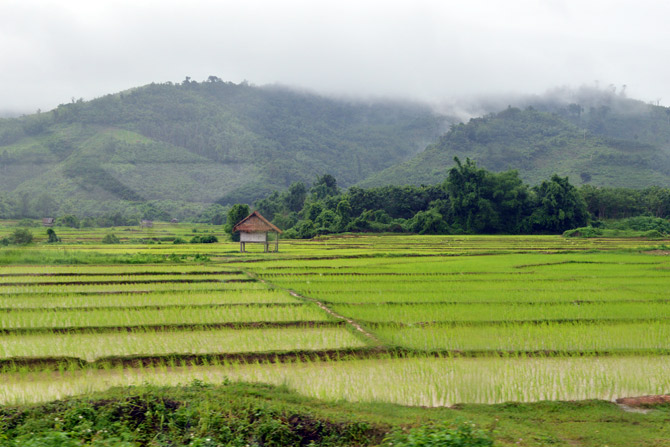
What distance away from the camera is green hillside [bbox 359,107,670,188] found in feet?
260

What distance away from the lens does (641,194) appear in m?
52.2

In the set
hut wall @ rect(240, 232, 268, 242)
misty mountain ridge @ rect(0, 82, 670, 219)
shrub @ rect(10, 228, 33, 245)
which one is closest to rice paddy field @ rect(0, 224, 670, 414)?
hut wall @ rect(240, 232, 268, 242)

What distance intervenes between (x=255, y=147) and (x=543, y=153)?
54.9 metres

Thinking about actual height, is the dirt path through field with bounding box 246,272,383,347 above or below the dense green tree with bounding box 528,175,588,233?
below

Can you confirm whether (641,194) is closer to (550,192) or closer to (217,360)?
(550,192)

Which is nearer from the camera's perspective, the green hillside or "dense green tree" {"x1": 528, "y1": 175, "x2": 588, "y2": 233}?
"dense green tree" {"x1": 528, "y1": 175, "x2": 588, "y2": 233}

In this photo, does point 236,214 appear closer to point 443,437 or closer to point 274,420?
point 274,420

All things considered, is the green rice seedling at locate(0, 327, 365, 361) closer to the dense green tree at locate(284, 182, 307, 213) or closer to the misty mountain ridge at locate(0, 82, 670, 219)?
the dense green tree at locate(284, 182, 307, 213)

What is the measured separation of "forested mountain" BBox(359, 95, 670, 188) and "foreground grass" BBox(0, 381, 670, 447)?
255ft

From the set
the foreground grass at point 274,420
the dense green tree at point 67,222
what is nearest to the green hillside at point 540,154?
the dense green tree at point 67,222

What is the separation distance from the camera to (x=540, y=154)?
9231 cm

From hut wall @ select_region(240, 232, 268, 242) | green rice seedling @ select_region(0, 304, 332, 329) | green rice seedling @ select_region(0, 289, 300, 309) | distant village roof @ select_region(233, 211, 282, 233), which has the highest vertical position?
distant village roof @ select_region(233, 211, 282, 233)

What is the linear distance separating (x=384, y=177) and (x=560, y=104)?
90.6 metres

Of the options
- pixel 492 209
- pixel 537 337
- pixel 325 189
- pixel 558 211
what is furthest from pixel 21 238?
pixel 325 189
